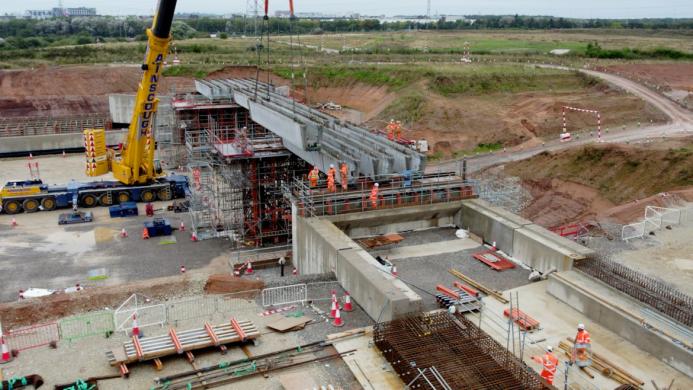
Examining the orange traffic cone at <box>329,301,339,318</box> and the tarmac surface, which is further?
the tarmac surface

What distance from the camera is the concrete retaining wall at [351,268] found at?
14266mm

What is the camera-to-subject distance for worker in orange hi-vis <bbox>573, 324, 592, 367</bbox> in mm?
12961

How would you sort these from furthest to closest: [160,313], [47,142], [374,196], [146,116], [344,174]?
1. [47,142]
2. [146,116]
3. [344,174]
4. [374,196]
5. [160,313]

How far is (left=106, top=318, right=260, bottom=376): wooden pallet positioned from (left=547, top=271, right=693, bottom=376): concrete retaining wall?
8577mm

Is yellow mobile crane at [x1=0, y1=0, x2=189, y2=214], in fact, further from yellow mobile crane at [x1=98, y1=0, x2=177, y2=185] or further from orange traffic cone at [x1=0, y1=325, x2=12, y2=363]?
orange traffic cone at [x1=0, y1=325, x2=12, y2=363]

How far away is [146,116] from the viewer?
31.7m

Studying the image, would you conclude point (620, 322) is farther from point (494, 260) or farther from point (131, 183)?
point (131, 183)

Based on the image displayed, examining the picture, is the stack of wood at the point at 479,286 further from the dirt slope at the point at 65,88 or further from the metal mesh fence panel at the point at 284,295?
the dirt slope at the point at 65,88

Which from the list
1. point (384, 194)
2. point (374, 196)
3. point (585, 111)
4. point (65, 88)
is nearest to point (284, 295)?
point (374, 196)

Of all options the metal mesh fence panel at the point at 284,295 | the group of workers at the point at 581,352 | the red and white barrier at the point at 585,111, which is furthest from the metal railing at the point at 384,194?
the red and white barrier at the point at 585,111

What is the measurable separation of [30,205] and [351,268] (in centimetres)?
2499

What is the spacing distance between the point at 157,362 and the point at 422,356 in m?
5.82

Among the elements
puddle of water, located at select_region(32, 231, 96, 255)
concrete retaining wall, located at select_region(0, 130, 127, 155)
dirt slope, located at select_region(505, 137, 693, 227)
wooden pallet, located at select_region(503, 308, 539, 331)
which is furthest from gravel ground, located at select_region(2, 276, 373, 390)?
concrete retaining wall, located at select_region(0, 130, 127, 155)

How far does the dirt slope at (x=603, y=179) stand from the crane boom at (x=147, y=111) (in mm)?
21074
